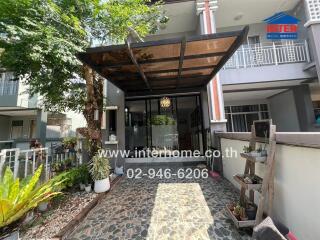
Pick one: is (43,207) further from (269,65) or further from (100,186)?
(269,65)

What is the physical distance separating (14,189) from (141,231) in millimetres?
1963

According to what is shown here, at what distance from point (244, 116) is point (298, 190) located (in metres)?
7.81

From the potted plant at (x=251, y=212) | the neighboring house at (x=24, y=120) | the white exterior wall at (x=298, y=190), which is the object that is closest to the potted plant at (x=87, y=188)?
the potted plant at (x=251, y=212)

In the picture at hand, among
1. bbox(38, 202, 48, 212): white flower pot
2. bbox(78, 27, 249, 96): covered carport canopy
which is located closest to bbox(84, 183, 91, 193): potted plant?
bbox(38, 202, 48, 212): white flower pot

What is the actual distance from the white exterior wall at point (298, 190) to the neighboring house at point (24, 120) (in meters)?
8.54

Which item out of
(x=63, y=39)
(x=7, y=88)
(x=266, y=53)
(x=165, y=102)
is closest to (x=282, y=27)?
(x=266, y=53)

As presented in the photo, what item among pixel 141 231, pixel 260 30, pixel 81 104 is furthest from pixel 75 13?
pixel 260 30

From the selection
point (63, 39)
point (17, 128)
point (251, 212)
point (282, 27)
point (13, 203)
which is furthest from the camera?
point (17, 128)

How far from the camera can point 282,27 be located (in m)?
7.16

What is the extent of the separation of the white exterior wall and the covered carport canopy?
7.44ft

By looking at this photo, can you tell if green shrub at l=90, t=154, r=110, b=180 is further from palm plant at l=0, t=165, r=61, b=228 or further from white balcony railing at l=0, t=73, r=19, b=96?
white balcony railing at l=0, t=73, r=19, b=96

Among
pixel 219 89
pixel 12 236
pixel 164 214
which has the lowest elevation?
pixel 164 214

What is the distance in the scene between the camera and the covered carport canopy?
319cm

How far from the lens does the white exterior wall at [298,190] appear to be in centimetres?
175
